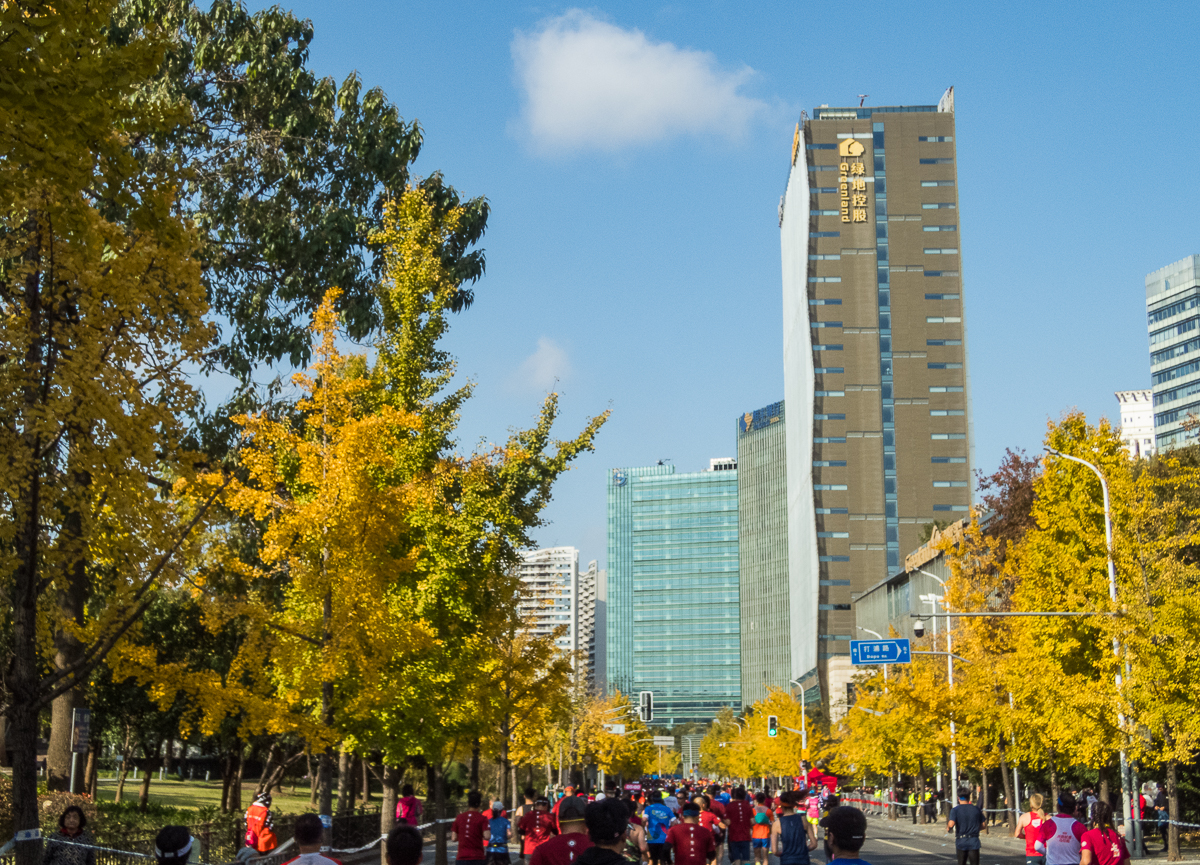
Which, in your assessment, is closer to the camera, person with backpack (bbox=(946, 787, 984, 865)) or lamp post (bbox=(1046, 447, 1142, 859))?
person with backpack (bbox=(946, 787, 984, 865))

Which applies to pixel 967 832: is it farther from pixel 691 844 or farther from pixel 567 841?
pixel 567 841

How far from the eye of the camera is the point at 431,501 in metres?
22.6

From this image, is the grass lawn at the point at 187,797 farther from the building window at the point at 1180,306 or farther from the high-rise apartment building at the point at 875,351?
the building window at the point at 1180,306

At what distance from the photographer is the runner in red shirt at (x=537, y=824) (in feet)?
52.5

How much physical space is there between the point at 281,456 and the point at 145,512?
34.4 feet

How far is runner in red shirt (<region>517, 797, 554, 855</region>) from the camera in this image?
1600 cm

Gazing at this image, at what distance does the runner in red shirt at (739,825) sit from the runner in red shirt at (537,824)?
130 inches

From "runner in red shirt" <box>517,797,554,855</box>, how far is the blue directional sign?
2694 centimetres

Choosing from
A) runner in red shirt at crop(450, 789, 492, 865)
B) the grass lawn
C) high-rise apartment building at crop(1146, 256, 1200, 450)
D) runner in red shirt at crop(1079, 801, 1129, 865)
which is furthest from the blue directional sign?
high-rise apartment building at crop(1146, 256, 1200, 450)

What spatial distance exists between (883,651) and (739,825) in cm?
2537

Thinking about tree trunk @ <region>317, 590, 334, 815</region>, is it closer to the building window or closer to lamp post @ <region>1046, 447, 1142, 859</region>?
lamp post @ <region>1046, 447, 1142, 859</region>

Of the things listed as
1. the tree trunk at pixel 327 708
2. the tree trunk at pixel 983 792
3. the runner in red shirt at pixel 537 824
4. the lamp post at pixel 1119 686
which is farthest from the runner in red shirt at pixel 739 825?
the tree trunk at pixel 983 792

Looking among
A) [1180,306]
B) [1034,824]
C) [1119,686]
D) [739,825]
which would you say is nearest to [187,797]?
[1119,686]

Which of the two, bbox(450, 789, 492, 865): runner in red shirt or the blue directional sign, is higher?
the blue directional sign
